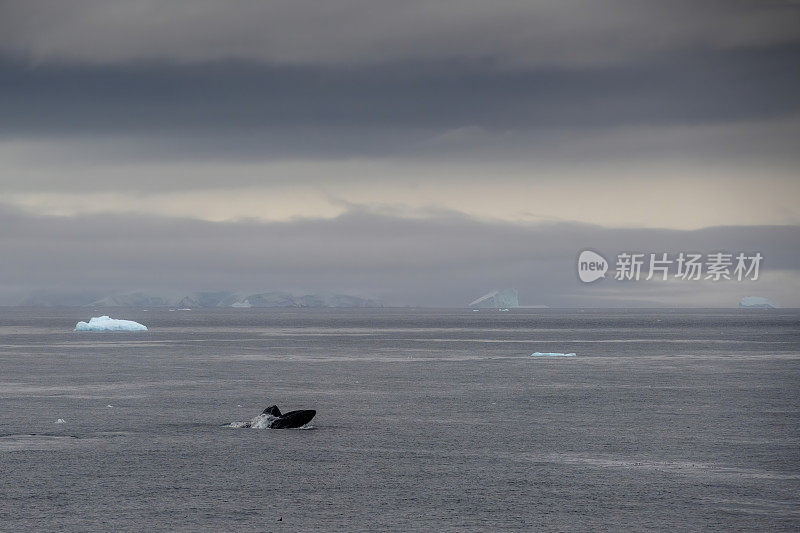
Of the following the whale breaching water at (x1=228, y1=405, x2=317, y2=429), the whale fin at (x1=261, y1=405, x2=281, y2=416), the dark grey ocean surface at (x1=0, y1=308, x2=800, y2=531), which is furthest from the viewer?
the whale fin at (x1=261, y1=405, x2=281, y2=416)

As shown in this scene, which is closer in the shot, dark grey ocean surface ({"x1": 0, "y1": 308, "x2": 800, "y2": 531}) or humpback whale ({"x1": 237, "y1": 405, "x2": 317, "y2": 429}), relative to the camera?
dark grey ocean surface ({"x1": 0, "y1": 308, "x2": 800, "y2": 531})

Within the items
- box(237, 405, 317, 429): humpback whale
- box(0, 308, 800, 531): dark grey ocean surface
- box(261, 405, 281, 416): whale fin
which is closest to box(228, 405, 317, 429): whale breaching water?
box(237, 405, 317, 429): humpback whale

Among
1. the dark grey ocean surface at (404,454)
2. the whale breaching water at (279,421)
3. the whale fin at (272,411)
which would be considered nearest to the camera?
the dark grey ocean surface at (404,454)

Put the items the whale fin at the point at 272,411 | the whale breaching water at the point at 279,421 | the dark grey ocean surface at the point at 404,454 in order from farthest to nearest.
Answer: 1. the whale fin at the point at 272,411
2. the whale breaching water at the point at 279,421
3. the dark grey ocean surface at the point at 404,454

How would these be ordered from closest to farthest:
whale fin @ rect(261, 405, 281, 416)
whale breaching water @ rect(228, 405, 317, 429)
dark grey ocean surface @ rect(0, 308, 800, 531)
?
dark grey ocean surface @ rect(0, 308, 800, 531)
whale breaching water @ rect(228, 405, 317, 429)
whale fin @ rect(261, 405, 281, 416)

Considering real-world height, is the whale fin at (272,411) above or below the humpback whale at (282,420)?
above

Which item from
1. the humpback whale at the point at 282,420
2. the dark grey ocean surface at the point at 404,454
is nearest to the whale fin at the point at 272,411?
the humpback whale at the point at 282,420

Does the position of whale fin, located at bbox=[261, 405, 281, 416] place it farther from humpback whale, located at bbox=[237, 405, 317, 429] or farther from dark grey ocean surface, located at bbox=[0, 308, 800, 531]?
dark grey ocean surface, located at bbox=[0, 308, 800, 531]

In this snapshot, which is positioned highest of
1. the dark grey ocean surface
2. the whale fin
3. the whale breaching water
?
the whale fin

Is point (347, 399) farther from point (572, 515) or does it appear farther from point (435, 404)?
point (572, 515)

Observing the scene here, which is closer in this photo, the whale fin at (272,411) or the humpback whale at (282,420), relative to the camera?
the humpback whale at (282,420)

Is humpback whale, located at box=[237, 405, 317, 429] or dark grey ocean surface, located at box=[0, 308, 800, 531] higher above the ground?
humpback whale, located at box=[237, 405, 317, 429]

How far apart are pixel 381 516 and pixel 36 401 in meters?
36.7

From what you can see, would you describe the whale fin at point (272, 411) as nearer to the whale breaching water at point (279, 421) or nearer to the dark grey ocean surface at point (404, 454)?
the whale breaching water at point (279, 421)
